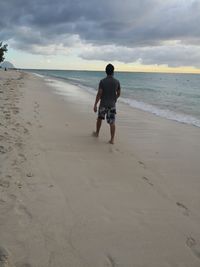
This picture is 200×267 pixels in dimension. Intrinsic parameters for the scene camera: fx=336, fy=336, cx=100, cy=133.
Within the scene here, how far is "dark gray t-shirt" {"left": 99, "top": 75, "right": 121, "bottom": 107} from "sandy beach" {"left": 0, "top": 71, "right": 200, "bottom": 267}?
0.96 metres

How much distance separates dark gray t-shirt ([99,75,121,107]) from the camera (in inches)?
316

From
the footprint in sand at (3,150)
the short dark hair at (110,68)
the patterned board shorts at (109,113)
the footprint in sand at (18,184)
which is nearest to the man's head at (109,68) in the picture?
the short dark hair at (110,68)

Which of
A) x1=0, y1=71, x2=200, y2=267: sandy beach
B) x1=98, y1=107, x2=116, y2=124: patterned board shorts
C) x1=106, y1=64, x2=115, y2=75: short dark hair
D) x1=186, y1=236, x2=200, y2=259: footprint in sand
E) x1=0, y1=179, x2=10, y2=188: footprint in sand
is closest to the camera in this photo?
x1=0, y1=71, x2=200, y2=267: sandy beach

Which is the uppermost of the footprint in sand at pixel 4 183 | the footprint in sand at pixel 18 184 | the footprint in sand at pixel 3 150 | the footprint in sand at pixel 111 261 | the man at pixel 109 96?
the man at pixel 109 96

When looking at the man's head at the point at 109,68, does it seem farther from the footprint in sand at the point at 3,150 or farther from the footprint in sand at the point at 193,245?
the footprint in sand at the point at 193,245

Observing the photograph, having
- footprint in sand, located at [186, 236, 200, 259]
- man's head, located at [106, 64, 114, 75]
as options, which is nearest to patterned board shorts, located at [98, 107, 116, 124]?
man's head, located at [106, 64, 114, 75]

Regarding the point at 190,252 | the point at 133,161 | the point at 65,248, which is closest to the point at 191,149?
the point at 133,161

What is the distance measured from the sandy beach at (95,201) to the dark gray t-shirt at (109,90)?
3.16 ft

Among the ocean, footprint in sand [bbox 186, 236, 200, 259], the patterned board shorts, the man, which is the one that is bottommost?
the ocean

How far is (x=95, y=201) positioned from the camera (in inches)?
174

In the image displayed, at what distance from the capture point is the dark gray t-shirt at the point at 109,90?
8031mm

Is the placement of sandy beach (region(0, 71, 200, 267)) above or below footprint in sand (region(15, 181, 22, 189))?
below

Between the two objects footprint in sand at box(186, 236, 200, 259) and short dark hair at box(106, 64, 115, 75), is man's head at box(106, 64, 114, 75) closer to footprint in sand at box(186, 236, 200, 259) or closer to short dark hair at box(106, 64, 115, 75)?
short dark hair at box(106, 64, 115, 75)

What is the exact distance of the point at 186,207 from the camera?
4566mm
